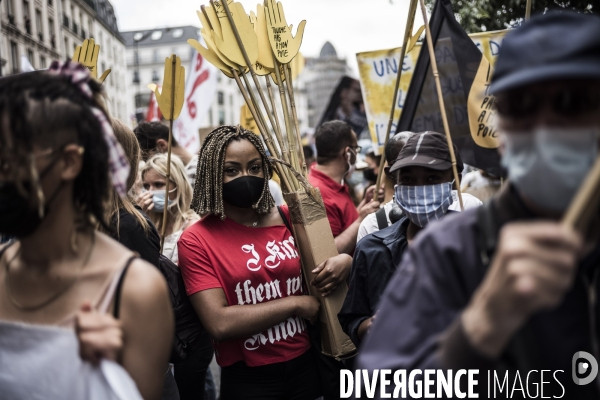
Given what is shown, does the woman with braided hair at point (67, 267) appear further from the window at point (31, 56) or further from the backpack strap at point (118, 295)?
the window at point (31, 56)

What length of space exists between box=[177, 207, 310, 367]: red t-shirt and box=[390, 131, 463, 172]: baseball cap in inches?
30.6

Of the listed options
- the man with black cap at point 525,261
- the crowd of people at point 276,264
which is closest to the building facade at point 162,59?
the crowd of people at point 276,264

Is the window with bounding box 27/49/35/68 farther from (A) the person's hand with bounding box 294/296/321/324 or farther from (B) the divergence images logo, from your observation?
(B) the divergence images logo

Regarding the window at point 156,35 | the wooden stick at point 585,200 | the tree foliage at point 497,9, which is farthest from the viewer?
the window at point 156,35

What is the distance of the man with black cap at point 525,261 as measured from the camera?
1140 millimetres

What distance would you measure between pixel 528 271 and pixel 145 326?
1.07 meters

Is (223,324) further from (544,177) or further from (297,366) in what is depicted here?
(544,177)

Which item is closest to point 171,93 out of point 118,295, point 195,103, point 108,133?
point 108,133

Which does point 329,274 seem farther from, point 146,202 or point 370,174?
point 370,174

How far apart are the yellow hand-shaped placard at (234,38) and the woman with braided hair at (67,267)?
1.58 meters

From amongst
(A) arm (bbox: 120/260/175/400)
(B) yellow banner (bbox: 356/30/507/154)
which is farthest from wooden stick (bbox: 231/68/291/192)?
(B) yellow banner (bbox: 356/30/507/154)

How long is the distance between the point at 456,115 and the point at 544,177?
334cm

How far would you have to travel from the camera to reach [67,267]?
1.87m

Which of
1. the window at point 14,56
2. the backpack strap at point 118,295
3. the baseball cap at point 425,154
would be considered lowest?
the backpack strap at point 118,295
